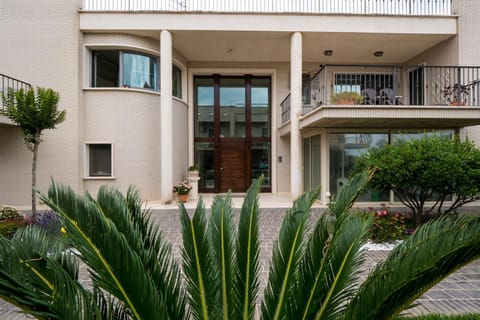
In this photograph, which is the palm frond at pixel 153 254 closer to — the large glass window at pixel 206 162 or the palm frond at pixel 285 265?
the palm frond at pixel 285 265

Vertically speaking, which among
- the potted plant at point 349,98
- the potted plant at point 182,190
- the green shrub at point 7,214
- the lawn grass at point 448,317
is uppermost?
the potted plant at point 349,98

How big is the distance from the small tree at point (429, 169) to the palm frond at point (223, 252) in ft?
15.0

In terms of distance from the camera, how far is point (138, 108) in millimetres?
10352

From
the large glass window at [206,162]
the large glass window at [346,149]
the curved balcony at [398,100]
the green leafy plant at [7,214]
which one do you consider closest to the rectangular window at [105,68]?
the large glass window at [206,162]

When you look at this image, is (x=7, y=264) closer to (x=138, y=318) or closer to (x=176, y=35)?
(x=138, y=318)

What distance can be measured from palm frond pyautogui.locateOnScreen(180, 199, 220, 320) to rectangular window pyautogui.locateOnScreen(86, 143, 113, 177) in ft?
30.2

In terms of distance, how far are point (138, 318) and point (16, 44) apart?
11.9m

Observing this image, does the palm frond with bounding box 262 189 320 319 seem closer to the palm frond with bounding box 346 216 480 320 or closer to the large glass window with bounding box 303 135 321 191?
the palm frond with bounding box 346 216 480 320

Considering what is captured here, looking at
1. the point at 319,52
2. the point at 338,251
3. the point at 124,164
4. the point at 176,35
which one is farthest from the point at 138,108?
the point at 338,251

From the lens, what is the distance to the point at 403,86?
12242mm

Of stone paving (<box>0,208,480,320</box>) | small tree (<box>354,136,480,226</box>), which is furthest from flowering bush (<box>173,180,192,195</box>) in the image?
small tree (<box>354,136,480,226</box>)

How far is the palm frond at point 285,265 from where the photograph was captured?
2076 millimetres

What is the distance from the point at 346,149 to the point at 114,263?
925 cm

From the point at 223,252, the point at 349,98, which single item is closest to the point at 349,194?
the point at 223,252
